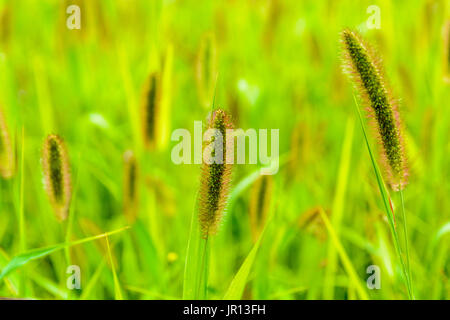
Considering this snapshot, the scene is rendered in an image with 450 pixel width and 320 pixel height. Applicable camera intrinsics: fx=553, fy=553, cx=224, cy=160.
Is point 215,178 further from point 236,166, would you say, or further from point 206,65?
point 206,65

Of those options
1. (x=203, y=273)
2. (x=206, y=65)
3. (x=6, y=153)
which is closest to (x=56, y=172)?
(x=6, y=153)

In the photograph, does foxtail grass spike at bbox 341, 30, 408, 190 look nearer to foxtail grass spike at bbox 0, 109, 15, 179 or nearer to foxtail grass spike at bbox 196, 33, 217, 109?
foxtail grass spike at bbox 196, 33, 217, 109

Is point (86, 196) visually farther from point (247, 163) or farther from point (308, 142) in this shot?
point (308, 142)

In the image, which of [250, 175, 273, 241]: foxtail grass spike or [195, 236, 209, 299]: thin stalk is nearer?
[195, 236, 209, 299]: thin stalk

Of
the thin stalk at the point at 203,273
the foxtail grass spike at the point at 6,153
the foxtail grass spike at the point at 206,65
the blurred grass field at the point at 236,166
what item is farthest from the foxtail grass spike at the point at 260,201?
the foxtail grass spike at the point at 6,153

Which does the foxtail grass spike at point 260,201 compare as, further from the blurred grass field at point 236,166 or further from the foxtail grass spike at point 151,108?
the foxtail grass spike at point 151,108

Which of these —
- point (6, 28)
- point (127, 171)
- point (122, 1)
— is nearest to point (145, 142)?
point (127, 171)

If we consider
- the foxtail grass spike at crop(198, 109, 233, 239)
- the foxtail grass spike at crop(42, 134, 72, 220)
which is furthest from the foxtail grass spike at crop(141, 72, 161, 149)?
the foxtail grass spike at crop(198, 109, 233, 239)
